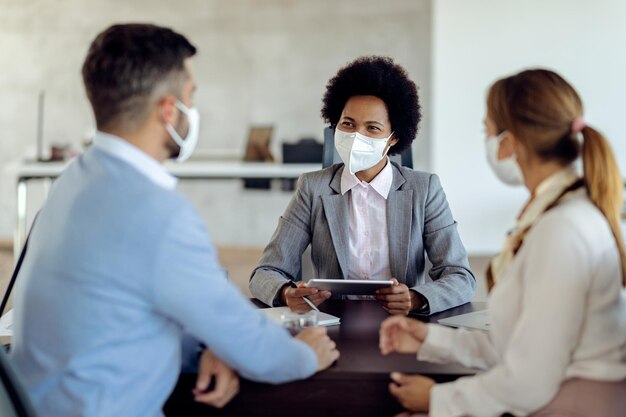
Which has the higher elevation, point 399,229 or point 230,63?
point 230,63

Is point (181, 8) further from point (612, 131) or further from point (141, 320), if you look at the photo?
point (141, 320)

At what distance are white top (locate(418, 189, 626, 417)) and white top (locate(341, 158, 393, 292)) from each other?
1049 mm

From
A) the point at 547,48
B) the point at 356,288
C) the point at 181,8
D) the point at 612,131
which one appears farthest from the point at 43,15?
the point at 356,288

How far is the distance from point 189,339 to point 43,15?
7052 millimetres

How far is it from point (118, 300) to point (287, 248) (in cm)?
116

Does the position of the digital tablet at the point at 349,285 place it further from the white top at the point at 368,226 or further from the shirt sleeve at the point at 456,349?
the white top at the point at 368,226

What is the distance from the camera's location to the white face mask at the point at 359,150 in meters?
2.70

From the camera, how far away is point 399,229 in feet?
8.63

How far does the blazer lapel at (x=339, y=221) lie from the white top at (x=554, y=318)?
104cm

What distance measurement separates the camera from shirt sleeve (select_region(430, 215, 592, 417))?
1.49 metres

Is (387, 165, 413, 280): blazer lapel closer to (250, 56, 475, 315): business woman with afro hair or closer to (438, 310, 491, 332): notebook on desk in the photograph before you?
(250, 56, 475, 315): business woman with afro hair

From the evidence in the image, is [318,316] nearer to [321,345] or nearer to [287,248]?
[321,345]

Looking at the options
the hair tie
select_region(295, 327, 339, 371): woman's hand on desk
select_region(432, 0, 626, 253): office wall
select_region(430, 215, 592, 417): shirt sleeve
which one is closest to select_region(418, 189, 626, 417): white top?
select_region(430, 215, 592, 417): shirt sleeve

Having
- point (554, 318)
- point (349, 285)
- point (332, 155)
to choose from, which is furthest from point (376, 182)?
point (554, 318)
